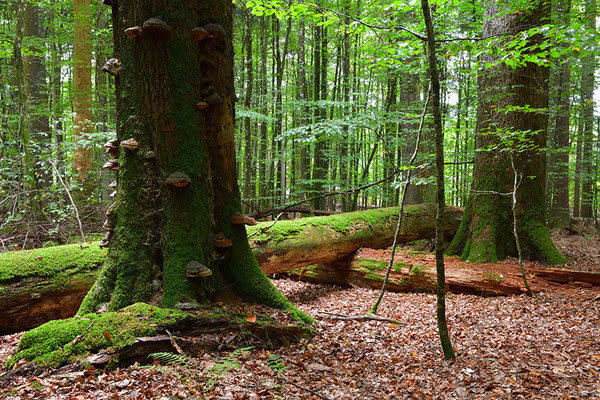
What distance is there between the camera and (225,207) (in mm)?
3803

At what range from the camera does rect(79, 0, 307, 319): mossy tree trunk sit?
11.0ft

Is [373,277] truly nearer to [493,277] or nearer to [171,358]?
[493,277]

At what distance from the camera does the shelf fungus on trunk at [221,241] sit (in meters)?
3.63

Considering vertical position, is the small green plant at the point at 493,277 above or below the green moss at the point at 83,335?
below

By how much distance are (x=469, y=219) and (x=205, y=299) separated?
679 cm

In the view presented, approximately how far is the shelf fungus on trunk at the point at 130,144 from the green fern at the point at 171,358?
1.95 m

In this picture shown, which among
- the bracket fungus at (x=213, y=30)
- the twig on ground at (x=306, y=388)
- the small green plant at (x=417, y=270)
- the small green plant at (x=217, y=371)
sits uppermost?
the bracket fungus at (x=213, y=30)

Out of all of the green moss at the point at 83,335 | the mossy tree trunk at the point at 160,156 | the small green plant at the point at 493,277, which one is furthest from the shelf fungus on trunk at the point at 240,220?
the small green plant at the point at 493,277

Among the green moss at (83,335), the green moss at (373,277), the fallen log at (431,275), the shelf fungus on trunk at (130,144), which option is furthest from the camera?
the green moss at (373,277)

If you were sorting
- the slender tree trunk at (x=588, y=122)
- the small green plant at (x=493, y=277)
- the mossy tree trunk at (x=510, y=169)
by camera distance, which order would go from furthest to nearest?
the slender tree trunk at (x=588, y=122) < the mossy tree trunk at (x=510, y=169) < the small green plant at (x=493, y=277)

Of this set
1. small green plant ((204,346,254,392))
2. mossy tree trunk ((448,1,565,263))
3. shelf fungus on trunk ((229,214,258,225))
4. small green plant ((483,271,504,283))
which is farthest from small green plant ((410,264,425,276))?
small green plant ((204,346,254,392))

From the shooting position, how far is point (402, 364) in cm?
351

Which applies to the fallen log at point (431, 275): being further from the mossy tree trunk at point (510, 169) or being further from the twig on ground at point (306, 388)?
the twig on ground at point (306, 388)

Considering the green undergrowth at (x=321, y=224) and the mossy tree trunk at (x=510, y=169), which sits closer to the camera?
the green undergrowth at (x=321, y=224)
